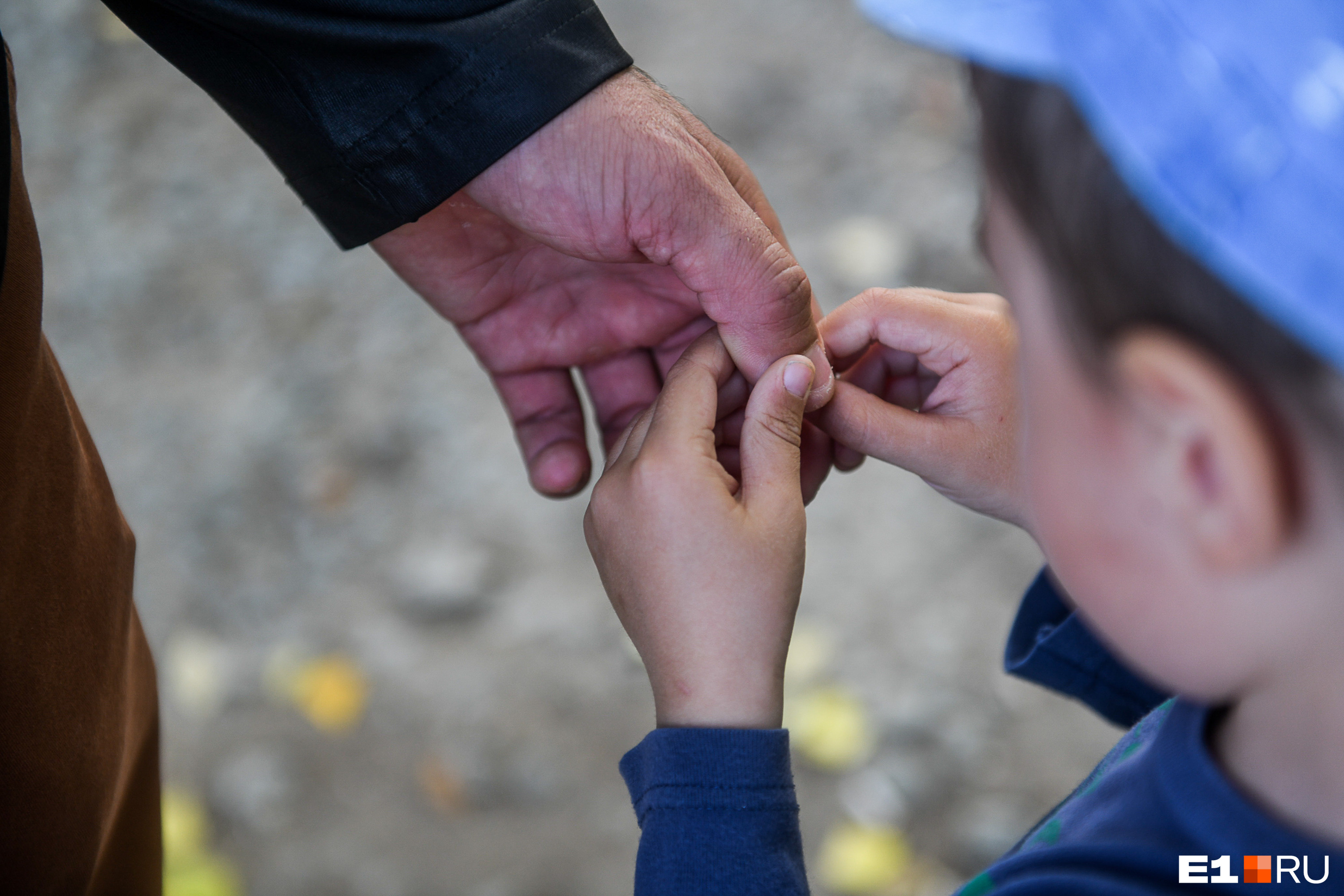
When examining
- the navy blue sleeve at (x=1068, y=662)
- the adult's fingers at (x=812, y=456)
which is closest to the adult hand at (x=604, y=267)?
the adult's fingers at (x=812, y=456)

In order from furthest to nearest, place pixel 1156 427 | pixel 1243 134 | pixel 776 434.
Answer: pixel 776 434 → pixel 1156 427 → pixel 1243 134

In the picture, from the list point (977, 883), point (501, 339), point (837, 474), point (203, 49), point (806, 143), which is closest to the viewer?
point (977, 883)

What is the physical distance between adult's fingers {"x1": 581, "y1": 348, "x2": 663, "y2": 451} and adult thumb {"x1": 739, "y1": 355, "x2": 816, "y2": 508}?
34cm

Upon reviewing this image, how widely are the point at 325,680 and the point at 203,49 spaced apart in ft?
3.71

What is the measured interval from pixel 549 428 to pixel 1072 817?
33.5 inches

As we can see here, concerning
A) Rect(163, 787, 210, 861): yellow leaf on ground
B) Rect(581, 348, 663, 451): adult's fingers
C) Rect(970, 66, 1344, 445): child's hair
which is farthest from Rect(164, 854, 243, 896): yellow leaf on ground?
Rect(970, 66, 1344, 445): child's hair

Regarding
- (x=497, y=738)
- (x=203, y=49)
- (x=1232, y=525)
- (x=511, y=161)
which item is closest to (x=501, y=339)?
(x=511, y=161)

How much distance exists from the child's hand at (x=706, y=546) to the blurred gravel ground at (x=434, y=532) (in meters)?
0.83

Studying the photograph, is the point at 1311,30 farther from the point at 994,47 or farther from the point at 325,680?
the point at 325,680

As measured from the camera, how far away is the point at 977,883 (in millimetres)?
887

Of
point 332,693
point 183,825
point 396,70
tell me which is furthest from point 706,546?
point 183,825

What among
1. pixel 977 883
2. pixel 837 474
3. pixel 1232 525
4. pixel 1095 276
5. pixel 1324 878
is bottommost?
pixel 837 474

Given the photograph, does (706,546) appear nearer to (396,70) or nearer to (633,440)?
(633,440)

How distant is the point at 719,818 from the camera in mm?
911
